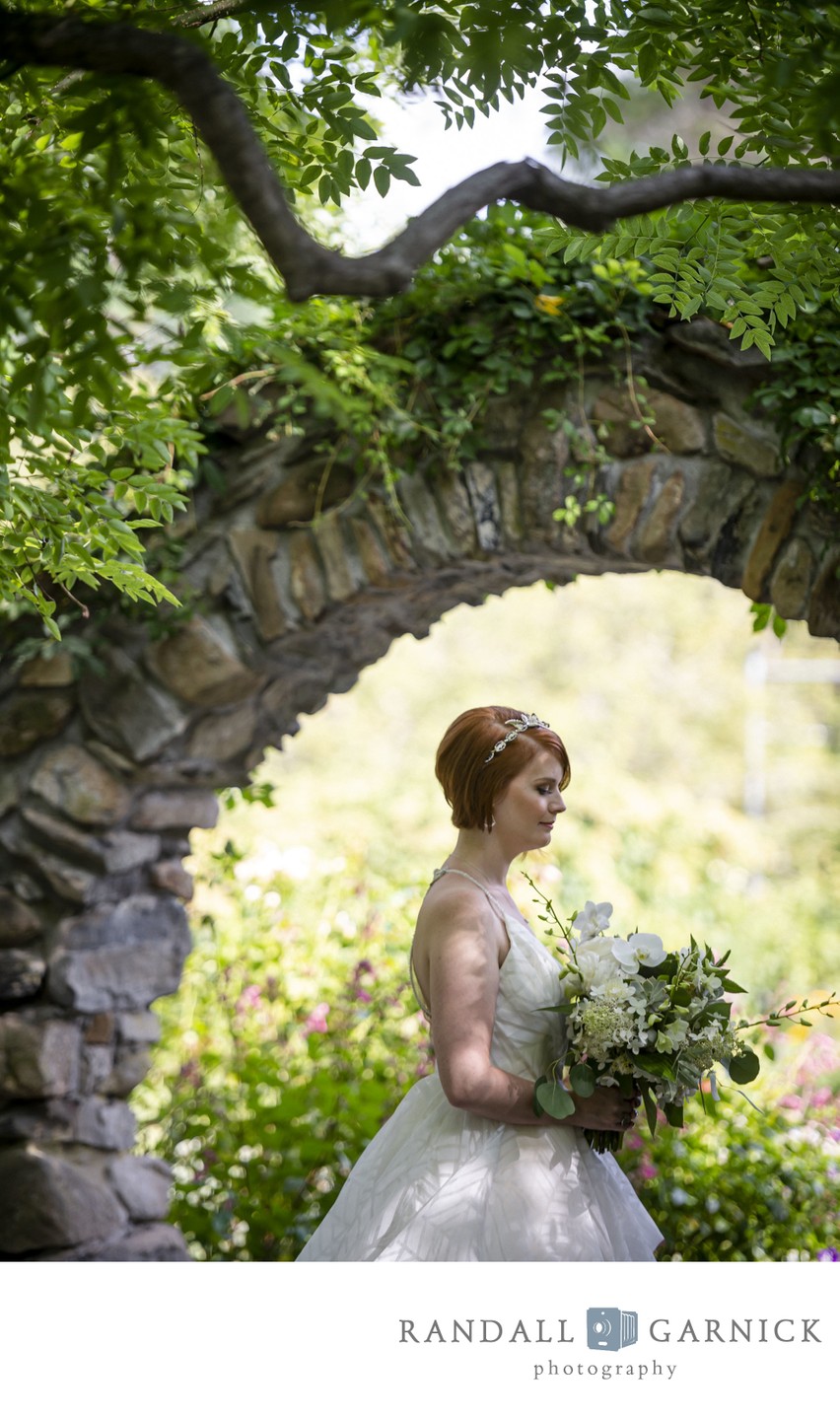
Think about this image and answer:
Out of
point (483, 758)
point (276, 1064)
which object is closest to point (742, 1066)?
point (483, 758)

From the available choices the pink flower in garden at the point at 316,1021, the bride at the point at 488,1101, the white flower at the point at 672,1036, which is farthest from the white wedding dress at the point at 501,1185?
the pink flower in garden at the point at 316,1021

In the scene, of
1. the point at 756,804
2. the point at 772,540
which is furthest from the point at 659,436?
the point at 756,804

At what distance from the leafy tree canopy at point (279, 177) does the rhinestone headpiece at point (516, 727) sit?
0.60 m

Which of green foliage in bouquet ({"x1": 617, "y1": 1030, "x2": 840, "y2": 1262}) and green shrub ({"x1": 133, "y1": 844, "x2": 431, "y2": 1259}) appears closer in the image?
green foliage in bouquet ({"x1": 617, "y1": 1030, "x2": 840, "y2": 1262})

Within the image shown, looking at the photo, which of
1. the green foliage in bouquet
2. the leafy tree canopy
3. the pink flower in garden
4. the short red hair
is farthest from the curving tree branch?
the pink flower in garden

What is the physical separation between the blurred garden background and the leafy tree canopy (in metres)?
1.26

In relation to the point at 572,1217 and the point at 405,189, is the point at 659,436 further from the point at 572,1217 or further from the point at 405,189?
the point at 572,1217

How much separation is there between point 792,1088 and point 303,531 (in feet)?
7.36

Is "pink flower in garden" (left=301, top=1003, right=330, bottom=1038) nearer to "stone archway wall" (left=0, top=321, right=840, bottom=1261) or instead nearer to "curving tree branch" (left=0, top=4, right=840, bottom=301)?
"stone archway wall" (left=0, top=321, right=840, bottom=1261)

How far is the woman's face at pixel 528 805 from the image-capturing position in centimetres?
189

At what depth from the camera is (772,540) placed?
2189 millimetres

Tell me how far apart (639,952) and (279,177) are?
3.79 ft

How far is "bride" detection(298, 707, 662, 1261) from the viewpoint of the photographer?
66.5 inches

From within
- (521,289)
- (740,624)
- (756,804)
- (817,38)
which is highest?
(740,624)
